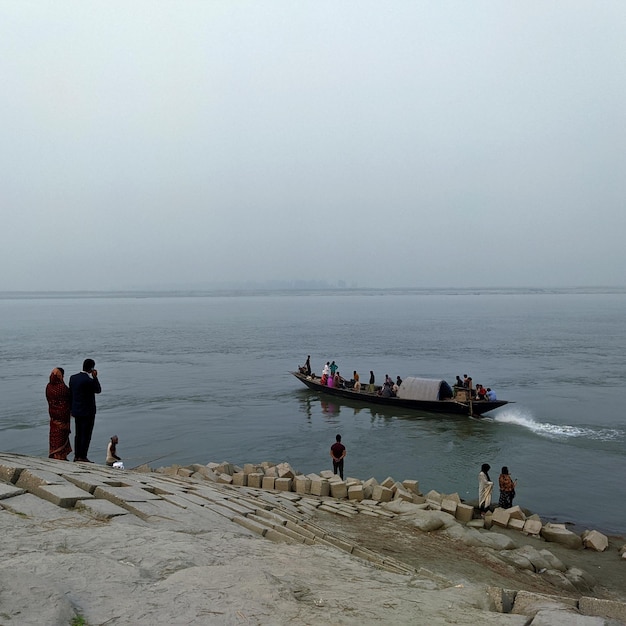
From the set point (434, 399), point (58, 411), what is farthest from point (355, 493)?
point (434, 399)

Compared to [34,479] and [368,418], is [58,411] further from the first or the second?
[368,418]

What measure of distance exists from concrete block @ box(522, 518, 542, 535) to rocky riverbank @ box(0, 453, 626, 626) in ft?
2.95

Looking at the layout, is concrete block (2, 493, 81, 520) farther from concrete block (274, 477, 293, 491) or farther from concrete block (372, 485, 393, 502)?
concrete block (372, 485, 393, 502)

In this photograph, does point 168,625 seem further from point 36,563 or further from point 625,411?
point 625,411

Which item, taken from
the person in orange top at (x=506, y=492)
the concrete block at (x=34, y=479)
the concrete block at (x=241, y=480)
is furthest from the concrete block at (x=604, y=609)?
the person in orange top at (x=506, y=492)

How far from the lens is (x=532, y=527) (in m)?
13.5

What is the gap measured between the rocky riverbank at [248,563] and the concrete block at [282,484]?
105cm

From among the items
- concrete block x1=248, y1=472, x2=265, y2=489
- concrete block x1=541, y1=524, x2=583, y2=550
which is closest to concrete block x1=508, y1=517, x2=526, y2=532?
concrete block x1=541, y1=524, x2=583, y2=550

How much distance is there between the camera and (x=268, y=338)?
72812mm

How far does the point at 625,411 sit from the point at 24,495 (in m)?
30.8

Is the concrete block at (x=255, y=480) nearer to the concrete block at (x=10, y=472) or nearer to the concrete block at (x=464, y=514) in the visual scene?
the concrete block at (x=464, y=514)

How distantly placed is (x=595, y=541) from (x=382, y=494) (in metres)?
5.11

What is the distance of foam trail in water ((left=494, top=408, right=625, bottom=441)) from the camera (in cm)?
2509

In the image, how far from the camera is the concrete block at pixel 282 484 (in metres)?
13.6
